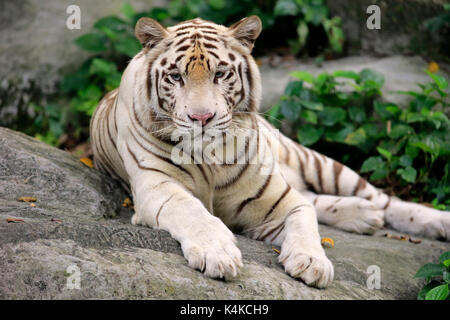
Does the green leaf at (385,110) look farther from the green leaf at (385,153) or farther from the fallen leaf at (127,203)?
the fallen leaf at (127,203)

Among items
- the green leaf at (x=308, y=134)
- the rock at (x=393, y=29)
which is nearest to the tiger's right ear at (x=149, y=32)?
the green leaf at (x=308, y=134)

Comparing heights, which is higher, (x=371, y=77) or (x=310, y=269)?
(x=371, y=77)

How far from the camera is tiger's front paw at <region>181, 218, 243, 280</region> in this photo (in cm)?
225

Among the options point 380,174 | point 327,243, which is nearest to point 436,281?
point 327,243

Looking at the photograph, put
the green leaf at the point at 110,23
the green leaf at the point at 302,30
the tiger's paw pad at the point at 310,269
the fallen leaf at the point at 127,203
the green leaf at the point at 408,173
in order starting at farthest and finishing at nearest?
the green leaf at the point at 302,30 < the green leaf at the point at 110,23 < the green leaf at the point at 408,173 < the fallen leaf at the point at 127,203 < the tiger's paw pad at the point at 310,269

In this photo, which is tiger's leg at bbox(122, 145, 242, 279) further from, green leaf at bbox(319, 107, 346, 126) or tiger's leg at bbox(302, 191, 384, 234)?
green leaf at bbox(319, 107, 346, 126)

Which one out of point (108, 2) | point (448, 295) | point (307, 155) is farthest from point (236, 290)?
point (108, 2)

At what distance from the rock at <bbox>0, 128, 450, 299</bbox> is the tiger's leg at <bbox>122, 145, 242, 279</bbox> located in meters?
0.05

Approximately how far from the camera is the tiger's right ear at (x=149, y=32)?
287 cm

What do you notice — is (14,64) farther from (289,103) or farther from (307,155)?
(307,155)

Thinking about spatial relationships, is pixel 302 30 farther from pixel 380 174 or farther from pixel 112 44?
pixel 380 174

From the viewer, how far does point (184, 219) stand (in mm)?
2529

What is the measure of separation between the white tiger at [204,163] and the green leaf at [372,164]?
142 cm

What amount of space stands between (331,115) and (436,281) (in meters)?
2.17
